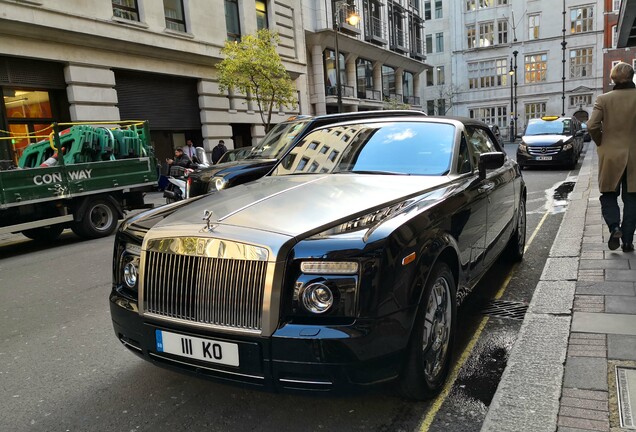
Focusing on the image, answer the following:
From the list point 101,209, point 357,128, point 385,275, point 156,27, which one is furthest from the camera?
point 156,27

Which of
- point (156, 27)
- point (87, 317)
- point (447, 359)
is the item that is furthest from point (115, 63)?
point (447, 359)

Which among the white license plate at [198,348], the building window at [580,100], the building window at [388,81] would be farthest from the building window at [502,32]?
the white license plate at [198,348]

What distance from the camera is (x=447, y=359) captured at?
2.98m

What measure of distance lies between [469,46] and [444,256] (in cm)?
6047

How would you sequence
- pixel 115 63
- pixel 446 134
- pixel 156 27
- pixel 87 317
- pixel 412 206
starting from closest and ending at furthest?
pixel 412 206 < pixel 446 134 < pixel 87 317 < pixel 115 63 < pixel 156 27

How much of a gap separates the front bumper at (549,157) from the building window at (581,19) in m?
44.0

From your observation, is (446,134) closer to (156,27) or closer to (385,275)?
(385,275)

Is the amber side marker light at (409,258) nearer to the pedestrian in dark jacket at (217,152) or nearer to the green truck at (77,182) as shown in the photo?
the green truck at (77,182)

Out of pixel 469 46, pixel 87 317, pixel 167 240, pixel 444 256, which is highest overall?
pixel 469 46

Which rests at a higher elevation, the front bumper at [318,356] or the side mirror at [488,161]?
the side mirror at [488,161]

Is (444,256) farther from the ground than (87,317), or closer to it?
farther from the ground

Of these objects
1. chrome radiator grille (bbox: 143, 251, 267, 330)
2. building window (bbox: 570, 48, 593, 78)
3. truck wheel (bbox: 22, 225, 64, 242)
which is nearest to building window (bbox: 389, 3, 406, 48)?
building window (bbox: 570, 48, 593, 78)

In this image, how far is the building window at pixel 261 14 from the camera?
24391 millimetres

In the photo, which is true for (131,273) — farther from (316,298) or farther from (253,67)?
(253,67)
